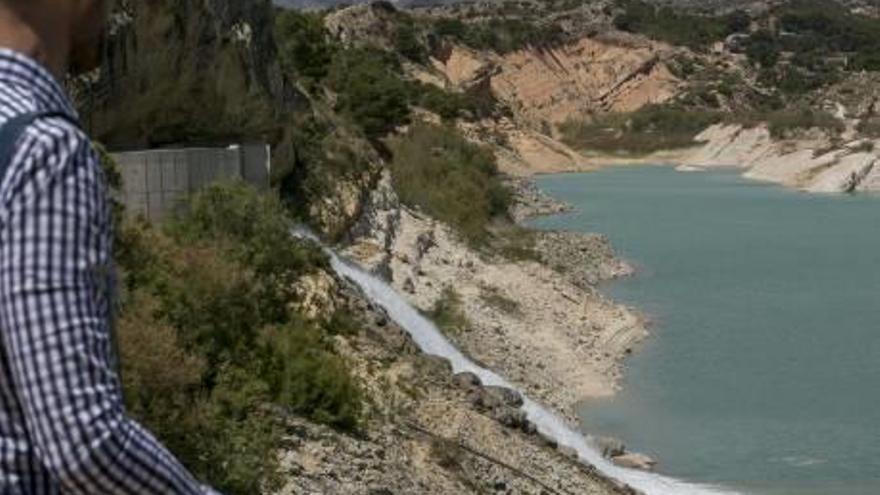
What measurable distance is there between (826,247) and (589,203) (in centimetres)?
1672

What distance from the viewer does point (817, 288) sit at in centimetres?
3438

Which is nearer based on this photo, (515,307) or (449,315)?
(449,315)

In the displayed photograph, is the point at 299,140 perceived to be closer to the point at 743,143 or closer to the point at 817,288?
the point at 817,288

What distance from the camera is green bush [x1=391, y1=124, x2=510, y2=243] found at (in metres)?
33.9

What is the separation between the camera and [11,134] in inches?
64.9

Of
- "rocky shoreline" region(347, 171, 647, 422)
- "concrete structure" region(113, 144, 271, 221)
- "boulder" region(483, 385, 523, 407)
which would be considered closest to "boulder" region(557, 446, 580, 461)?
"boulder" region(483, 385, 523, 407)

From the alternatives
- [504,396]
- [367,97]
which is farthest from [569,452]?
[367,97]

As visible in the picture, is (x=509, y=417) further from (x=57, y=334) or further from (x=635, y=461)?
(x=57, y=334)

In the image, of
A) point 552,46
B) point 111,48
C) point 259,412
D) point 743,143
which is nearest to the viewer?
point 259,412

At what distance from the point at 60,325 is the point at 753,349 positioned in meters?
25.4

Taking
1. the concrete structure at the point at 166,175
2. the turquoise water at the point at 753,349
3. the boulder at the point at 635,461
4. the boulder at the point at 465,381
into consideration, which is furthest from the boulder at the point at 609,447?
the concrete structure at the point at 166,175

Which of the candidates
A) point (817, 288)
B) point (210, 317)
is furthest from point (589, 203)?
point (210, 317)

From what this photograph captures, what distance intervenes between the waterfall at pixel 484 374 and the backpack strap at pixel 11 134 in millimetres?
15668

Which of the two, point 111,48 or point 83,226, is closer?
point 83,226
